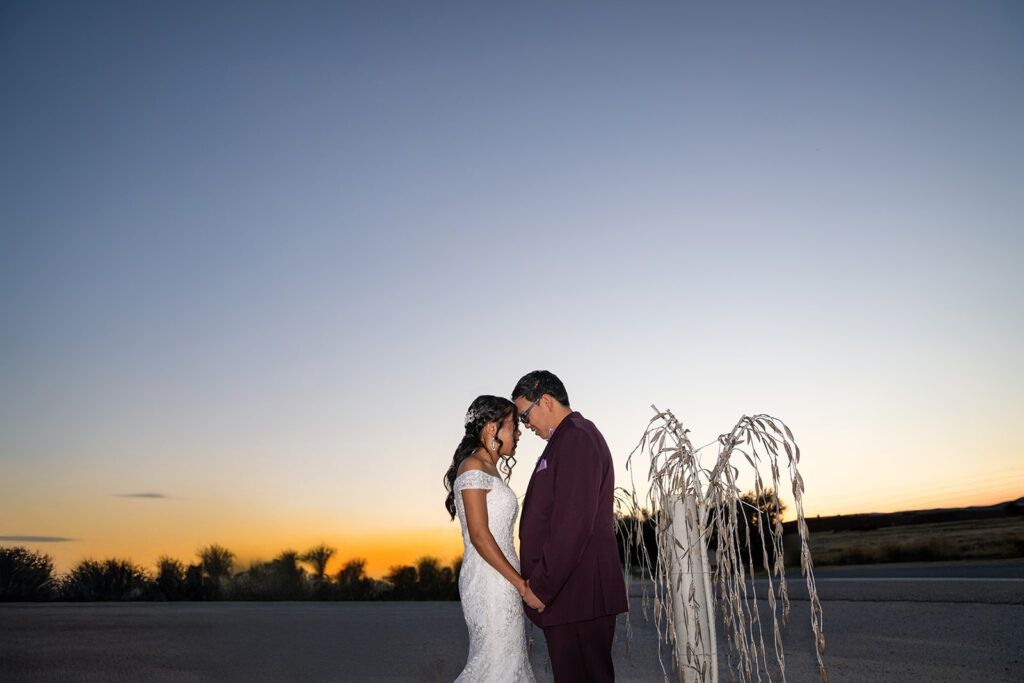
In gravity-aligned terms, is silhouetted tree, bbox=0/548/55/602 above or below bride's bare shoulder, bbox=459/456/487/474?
below

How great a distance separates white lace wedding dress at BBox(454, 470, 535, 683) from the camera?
395 cm

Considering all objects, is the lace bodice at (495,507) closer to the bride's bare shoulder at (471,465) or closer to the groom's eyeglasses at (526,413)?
the bride's bare shoulder at (471,465)

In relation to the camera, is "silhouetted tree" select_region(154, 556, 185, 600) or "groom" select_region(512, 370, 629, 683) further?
"silhouetted tree" select_region(154, 556, 185, 600)

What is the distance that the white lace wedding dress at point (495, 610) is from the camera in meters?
3.95

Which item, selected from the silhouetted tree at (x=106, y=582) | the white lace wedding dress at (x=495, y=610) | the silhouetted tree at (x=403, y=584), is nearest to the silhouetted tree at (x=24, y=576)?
the silhouetted tree at (x=106, y=582)

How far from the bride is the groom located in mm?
417

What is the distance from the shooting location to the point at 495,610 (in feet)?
13.0

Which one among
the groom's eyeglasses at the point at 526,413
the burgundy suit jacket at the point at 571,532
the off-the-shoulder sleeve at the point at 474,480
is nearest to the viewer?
the burgundy suit jacket at the point at 571,532

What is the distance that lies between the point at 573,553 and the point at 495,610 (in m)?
0.92

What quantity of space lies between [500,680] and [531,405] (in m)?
1.43

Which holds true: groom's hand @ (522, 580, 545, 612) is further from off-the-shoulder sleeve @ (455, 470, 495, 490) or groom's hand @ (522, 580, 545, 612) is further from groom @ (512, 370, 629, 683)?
off-the-shoulder sleeve @ (455, 470, 495, 490)

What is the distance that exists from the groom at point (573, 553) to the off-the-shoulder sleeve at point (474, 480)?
0.36m

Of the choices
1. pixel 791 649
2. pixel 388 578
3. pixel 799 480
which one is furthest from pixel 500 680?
pixel 388 578

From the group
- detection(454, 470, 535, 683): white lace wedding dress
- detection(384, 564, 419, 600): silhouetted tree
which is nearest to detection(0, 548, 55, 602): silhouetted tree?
detection(384, 564, 419, 600): silhouetted tree
